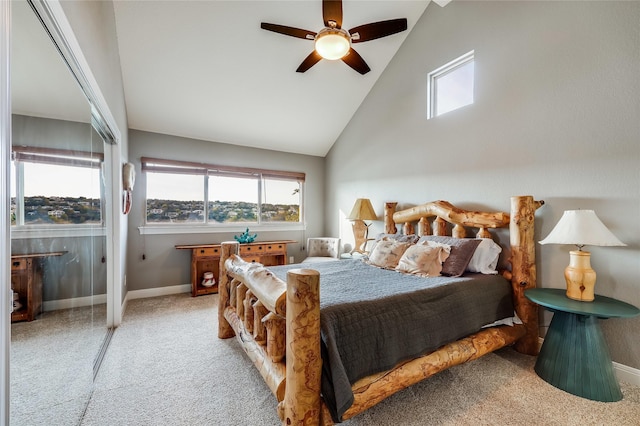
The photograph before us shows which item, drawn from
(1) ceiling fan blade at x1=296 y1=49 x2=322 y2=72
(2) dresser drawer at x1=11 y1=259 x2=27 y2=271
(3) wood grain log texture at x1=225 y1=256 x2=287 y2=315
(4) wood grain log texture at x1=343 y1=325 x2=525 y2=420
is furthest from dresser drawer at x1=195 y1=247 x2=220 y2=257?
(4) wood grain log texture at x1=343 y1=325 x2=525 y2=420

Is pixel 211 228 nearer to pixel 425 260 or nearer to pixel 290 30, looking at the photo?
pixel 290 30

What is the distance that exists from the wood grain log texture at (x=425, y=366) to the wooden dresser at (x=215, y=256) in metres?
3.18

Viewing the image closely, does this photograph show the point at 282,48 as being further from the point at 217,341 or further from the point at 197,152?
the point at 217,341

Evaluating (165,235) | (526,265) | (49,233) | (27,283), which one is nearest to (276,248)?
(165,235)

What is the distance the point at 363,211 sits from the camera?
409 cm

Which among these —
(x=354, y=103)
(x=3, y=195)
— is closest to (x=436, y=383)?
(x=3, y=195)

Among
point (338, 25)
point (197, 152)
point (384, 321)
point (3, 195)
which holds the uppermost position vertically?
point (338, 25)

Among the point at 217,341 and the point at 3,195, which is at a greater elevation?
the point at 3,195

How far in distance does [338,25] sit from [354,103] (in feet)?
7.96

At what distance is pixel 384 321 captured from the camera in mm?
1621

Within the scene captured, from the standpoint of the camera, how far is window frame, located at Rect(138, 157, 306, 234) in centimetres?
407

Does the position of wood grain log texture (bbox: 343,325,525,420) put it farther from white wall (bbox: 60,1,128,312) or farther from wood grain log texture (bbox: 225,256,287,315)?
white wall (bbox: 60,1,128,312)

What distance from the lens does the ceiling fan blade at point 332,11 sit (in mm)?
2035

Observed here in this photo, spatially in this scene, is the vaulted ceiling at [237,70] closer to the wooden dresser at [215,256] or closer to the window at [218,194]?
the window at [218,194]
